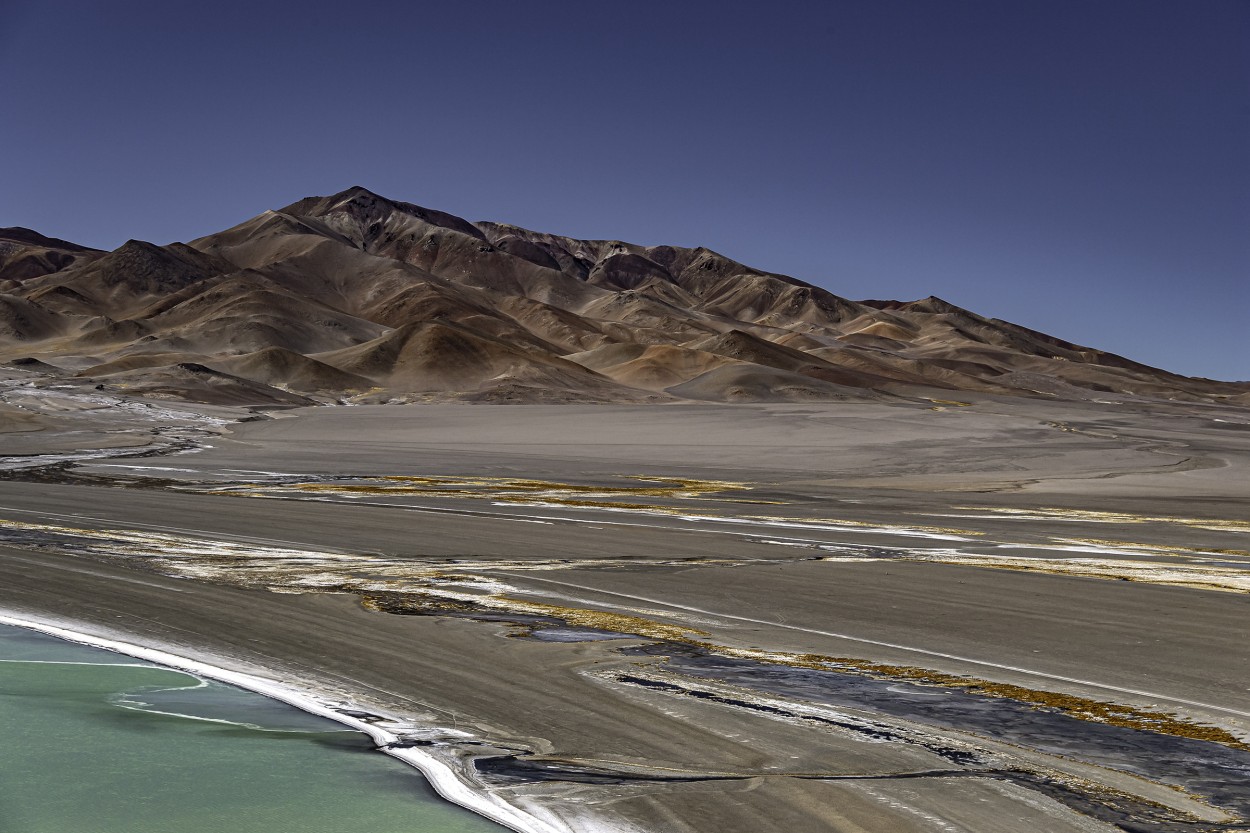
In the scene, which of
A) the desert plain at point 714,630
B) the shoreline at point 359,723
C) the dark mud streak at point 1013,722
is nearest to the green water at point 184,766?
the shoreline at point 359,723

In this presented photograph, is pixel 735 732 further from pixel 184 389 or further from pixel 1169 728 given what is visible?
pixel 184 389

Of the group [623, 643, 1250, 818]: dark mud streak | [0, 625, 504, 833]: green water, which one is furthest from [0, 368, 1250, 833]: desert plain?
[0, 625, 504, 833]: green water

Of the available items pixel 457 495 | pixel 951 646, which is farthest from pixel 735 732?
pixel 457 495

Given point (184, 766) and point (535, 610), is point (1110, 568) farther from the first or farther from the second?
point (184, 766)

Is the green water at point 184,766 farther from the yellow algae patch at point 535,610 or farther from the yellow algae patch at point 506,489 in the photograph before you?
the yellow algae patch at point 506,489

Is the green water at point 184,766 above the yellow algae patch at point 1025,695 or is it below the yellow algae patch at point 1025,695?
below
